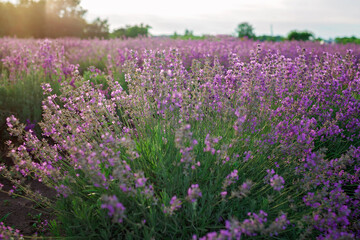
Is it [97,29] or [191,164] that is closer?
[191,164]

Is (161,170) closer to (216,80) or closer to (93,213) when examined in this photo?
(93,213)

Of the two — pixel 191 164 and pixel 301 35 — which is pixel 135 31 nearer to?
pixel 301 35

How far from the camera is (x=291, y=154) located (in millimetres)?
2641

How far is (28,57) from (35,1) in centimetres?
2308

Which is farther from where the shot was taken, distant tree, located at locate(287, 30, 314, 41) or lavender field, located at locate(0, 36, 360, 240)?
distant tree, located at locate(287, 30, 314, 41)

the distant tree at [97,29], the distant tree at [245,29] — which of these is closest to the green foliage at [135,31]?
the distant tree at [97,29]

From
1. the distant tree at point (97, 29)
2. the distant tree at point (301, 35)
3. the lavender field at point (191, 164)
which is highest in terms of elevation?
the distant tree at point (97, 29)

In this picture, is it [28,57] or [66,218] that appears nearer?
[66,218]

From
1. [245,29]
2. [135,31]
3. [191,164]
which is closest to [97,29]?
[135,31]

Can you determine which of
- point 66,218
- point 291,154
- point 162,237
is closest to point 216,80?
point 291,154

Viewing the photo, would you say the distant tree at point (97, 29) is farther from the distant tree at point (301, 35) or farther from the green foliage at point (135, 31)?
the distant tree at point (301, 35)

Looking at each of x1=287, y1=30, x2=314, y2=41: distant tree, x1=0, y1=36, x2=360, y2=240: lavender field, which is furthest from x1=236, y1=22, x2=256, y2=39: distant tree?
x1=0, y1=36, x2=360, y2=240: lavender field

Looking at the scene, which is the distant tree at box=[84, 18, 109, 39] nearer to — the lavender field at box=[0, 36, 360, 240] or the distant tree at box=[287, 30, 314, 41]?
the distant tree at box=[287, 30, 314, 41]

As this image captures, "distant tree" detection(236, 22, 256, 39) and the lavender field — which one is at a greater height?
"distant tree" detection(236, 22, 256, 39)
